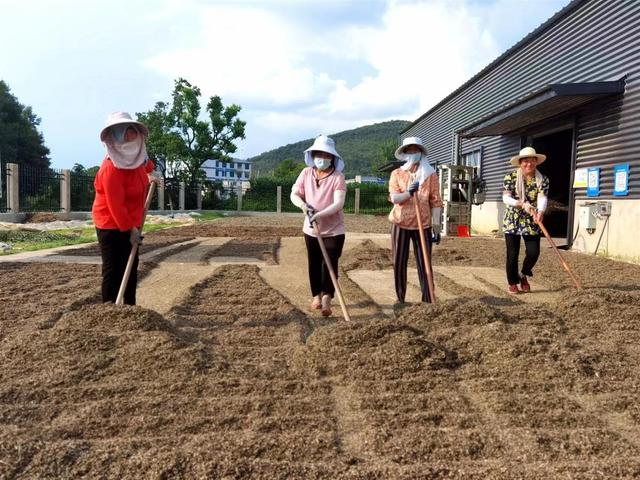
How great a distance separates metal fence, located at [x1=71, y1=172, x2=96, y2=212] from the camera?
22719mm

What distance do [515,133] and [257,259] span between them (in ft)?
29.9

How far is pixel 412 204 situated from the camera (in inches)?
211

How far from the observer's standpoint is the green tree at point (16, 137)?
121 feet

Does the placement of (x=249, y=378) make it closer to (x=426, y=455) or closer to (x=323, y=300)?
(x=426, y=455)

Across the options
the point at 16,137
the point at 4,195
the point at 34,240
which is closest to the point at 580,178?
the point at 34,240


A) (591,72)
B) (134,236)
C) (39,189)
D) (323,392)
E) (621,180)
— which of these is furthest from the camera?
(39,189)

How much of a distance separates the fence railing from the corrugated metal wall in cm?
1601

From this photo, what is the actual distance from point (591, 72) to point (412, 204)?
8.08 m

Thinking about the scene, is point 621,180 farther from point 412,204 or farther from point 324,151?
point 324,151

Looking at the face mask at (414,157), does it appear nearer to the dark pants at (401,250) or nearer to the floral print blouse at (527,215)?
the dark pants at (401,250)

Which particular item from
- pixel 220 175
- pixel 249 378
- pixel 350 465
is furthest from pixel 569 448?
pixel 220 175

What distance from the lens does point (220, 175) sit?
158375mm

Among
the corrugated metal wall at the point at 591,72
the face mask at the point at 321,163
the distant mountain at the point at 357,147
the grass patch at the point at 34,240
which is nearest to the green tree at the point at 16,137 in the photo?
the grass patch at the point at 34,240

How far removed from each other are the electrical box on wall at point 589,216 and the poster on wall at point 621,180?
594mm
